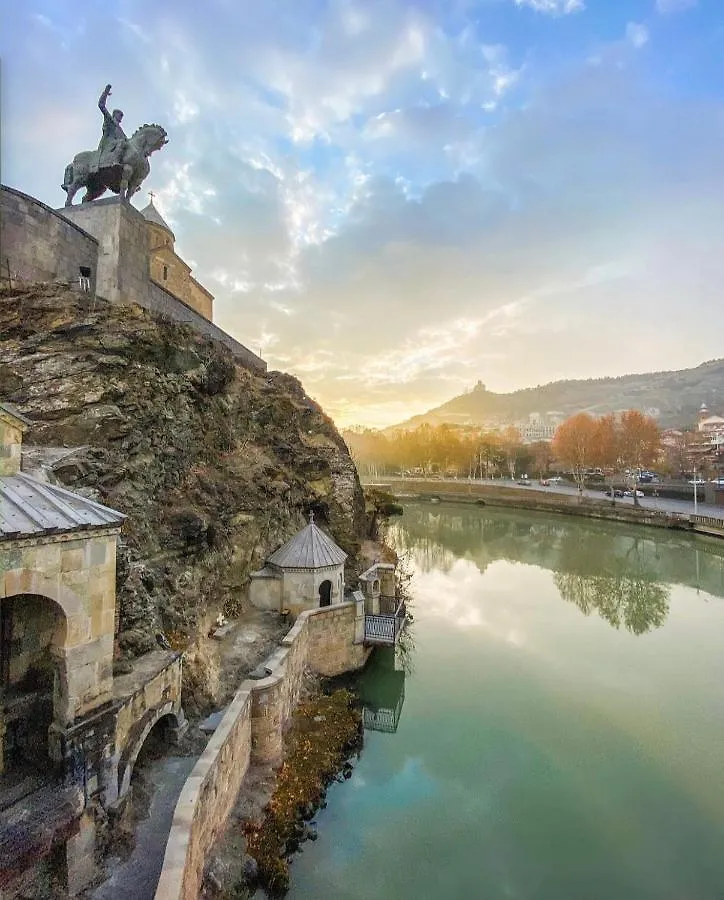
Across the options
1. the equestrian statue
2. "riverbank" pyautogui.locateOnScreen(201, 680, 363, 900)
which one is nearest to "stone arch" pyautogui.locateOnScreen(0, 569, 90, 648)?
"riverbank" pyautogui.locateOnScreen(201, 680, 363, 900)

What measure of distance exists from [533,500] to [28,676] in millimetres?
53426

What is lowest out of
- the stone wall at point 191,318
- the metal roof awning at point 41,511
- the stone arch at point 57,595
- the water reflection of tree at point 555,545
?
the water reflection of tree at point 555,545

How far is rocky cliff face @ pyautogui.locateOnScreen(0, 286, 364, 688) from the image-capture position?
1103 cm

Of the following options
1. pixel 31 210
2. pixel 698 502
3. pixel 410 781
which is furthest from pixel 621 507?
pixel 31 210

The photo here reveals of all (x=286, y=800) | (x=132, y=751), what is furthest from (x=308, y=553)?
(x=132, y=751)

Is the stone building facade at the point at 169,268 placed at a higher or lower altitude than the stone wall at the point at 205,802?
higher

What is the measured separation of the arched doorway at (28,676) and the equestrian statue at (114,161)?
1327cm

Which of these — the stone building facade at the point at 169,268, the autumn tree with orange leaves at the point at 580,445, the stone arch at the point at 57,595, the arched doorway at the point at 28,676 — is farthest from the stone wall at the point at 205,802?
the autumn tree with orange leaves at the point at 580,445

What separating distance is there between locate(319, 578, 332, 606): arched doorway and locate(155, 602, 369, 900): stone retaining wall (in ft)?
2.55

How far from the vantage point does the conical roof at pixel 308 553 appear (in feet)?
49.3

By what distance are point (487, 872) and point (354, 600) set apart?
Result: 290 inches

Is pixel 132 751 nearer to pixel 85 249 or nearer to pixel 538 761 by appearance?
pixel 538 761

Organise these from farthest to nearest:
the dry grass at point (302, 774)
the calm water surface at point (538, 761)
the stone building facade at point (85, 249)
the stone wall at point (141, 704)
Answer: the stone building facade at point (85, 249) → the calm water surface at point (538, 761) → the dry grass at point (302, 774) → the stone wall at point (141, 704)

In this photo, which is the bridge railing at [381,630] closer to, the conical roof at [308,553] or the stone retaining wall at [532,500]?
the conical roof at [308,553]
